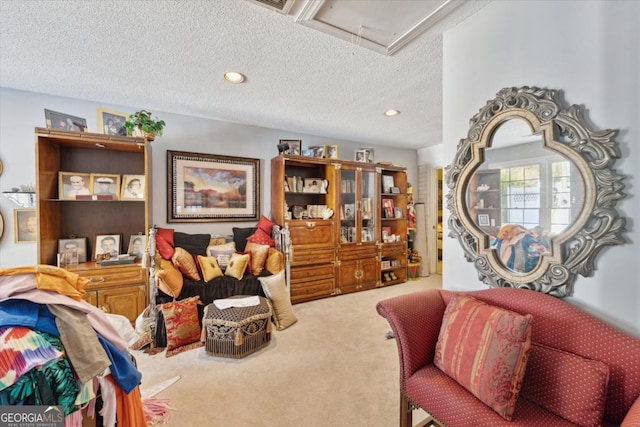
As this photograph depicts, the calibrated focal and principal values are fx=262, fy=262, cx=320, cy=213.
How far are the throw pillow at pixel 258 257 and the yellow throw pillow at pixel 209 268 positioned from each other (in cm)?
39

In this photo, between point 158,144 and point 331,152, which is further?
point 331,152

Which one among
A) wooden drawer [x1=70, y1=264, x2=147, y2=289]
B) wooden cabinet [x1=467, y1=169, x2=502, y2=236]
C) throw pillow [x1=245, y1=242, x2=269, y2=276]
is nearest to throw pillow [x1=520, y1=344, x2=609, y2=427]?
wooden cabinet [x1=467, y1=169, x2=502, y2=236]

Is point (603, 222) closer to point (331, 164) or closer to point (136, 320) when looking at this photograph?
point (331, 164)

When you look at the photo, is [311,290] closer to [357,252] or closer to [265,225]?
[357,252]

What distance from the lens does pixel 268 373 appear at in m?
2.08

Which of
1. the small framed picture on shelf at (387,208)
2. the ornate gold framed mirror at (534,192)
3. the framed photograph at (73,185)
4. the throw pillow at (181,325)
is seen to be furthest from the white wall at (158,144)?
Result: the ornate gold framed mirror at (534,192)

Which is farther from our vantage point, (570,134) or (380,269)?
(380,269)

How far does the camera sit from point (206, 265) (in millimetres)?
2951

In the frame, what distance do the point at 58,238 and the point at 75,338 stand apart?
103 inches

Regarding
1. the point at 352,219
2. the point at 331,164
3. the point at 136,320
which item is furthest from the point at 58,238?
the point at 352,219

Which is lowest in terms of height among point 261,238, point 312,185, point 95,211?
point 261,238

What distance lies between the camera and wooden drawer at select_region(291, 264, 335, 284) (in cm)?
367

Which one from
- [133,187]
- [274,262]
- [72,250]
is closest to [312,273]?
[274,262]

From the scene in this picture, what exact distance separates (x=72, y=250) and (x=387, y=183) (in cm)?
432
